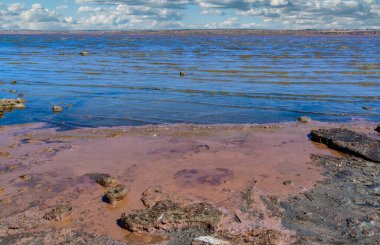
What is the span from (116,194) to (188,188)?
1288 mm

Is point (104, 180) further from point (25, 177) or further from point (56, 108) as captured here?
point (56, 108)

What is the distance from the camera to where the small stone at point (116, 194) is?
6523 millimetres

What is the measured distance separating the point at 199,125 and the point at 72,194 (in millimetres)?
5625

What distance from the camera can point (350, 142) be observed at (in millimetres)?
9180

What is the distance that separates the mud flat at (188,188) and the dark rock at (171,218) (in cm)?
2

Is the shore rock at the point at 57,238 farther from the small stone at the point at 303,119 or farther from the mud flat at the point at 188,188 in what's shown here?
the small stone at the point at 303,119

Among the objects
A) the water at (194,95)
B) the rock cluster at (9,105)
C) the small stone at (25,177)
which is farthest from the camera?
the rock cluster at (9,105)

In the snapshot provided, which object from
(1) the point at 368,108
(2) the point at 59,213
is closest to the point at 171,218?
(2) the point at 59,213

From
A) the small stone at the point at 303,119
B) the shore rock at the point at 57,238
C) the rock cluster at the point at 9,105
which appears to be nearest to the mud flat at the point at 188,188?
the shore rock at the point at 57,238

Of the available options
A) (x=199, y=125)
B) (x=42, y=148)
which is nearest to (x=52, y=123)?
(x=42, y=148)

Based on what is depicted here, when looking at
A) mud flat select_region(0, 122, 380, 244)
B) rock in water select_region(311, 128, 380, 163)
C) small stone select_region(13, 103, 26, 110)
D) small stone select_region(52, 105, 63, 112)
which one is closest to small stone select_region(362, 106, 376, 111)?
mud flat select_region(0, 122, 380, 244)

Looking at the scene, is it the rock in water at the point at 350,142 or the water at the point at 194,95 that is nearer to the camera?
the rock in water at the point at 350,142

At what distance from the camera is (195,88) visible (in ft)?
61.9

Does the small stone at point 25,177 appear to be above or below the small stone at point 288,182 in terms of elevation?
above
